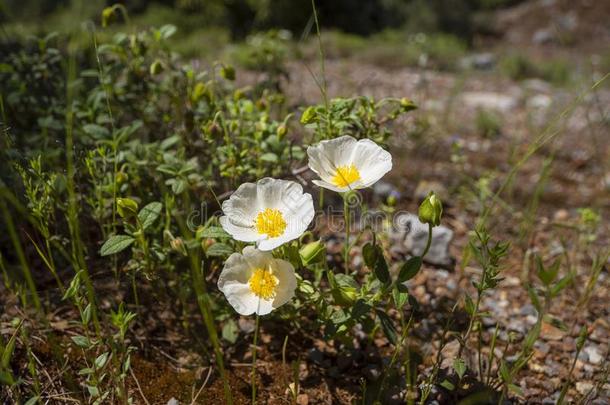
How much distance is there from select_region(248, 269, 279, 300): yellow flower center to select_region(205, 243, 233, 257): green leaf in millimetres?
153

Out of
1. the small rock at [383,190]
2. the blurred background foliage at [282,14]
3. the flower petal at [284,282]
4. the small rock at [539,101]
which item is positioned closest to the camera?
the flower petal at [284,282]

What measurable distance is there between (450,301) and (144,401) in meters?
1.09

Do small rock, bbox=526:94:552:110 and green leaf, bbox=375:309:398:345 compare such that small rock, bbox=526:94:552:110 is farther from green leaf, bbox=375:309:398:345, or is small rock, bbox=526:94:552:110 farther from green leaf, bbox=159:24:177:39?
green leaf, bbox=375:309:398:345

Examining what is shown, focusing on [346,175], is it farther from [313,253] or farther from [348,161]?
[313,253]

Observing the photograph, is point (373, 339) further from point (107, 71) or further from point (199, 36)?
point (199, 36)

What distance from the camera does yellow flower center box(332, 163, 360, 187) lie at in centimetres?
142

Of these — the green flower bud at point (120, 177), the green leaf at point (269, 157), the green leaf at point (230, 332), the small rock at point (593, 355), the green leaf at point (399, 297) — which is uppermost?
the green leaf at point (269, 157)

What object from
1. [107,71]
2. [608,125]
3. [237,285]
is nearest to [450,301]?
[237,285]

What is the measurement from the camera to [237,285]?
1338mm

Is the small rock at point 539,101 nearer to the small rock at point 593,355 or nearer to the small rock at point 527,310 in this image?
the small rock at point 527,310

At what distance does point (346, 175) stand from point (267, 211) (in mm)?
227

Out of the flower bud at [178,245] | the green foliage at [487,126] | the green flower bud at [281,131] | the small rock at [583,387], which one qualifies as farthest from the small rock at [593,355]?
the green foliage at [487,126]

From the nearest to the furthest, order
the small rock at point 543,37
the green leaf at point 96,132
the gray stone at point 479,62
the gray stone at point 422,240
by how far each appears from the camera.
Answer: the green leaf at point 96,132
the gray stone at point 422,240
the gray stone at point 479,62
the small rock at point 543,37

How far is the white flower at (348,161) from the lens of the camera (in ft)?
4.59
